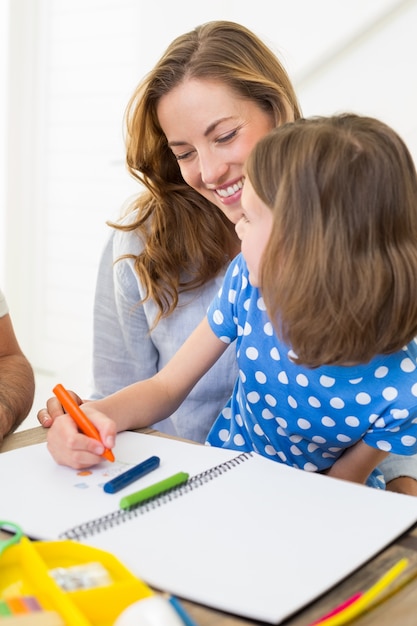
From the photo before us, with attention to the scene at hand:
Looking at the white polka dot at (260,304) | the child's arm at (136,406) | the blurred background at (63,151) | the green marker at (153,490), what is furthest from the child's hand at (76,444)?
the blurred background at (63,151)

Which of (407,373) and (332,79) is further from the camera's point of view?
(332,79)

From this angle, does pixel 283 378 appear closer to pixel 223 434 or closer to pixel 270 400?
pixel 270 400

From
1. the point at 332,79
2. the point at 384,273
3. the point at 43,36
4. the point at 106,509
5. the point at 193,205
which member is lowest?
the point at 106,509

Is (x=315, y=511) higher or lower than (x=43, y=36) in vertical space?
lower

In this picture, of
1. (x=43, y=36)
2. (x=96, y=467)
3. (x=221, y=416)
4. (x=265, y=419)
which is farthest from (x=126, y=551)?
(x=43, y=36)

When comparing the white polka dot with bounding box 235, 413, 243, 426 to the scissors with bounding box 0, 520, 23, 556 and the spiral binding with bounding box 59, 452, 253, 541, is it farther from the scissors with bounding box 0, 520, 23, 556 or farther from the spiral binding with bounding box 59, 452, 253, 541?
the scissors with bounding box 0, 520, 23, 556

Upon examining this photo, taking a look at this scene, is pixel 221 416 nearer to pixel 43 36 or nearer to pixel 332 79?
pixel 332 79

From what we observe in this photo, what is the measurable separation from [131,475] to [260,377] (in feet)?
1.15

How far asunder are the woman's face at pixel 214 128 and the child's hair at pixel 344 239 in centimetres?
39

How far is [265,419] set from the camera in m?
1.14

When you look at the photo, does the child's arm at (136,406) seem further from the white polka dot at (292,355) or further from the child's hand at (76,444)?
the white polka dot at (292,355)

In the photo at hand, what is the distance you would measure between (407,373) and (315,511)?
31 centimetres

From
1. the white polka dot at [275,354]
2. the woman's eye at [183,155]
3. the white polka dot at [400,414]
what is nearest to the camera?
the white polka dot at [400,414]

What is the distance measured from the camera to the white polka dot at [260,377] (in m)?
1.10
